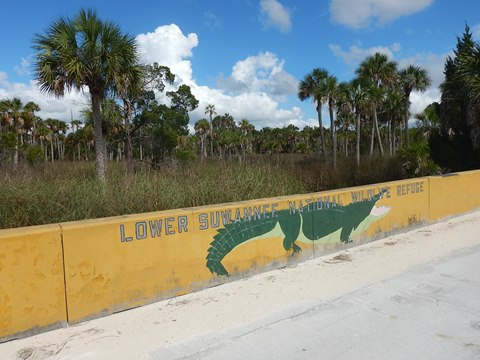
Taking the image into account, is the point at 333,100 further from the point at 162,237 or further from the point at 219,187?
the point at 162,237

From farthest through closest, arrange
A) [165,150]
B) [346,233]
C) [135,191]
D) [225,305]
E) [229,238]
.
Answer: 1. [165,150]
2. [346,233]
3. [135,191]
4. [229,238]
5. [225,305]

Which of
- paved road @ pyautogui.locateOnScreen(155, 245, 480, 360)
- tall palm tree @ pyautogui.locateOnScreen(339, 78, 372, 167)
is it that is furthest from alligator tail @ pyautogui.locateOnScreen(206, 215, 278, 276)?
tall palm tree @ pyautogui.locateOnScreen(339, 78, 372, 167)

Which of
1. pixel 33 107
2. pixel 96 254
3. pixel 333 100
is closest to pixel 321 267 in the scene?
pixel 96 254

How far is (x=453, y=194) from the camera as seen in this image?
943 cm

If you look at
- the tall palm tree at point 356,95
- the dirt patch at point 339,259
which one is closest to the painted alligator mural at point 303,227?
the dirt patch at point 339,259

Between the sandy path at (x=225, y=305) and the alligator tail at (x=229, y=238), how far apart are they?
1.01 feet

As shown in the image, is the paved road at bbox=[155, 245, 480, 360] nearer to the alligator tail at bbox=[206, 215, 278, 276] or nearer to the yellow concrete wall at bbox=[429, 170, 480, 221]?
the alligator tail at bbox=[206, 215, 278, 276]

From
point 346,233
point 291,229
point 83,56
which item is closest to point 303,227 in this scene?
point 291,229

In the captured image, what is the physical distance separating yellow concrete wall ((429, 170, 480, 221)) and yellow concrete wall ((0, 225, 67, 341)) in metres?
7.78

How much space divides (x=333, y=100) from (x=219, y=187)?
31532 millimetres

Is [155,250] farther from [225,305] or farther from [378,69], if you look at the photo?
[378,69]

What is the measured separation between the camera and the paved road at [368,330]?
3336 mm

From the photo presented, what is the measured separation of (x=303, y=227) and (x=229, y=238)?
1419 mm

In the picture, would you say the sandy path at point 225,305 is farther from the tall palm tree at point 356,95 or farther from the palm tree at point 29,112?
the palm tree at point 29,112
